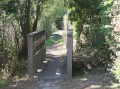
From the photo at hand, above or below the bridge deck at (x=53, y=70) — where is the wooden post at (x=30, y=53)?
above

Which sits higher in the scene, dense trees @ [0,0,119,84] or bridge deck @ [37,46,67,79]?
dense trees @ [0,0,119,84]

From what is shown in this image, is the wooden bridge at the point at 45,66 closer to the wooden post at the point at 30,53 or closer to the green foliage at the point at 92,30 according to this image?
the wooden post at the point at 30,53

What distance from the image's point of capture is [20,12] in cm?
1236

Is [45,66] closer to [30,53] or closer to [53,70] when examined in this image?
[53,70]

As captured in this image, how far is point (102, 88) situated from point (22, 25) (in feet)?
20.3

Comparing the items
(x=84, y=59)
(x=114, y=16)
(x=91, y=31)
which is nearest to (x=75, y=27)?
(x=91, y=31)

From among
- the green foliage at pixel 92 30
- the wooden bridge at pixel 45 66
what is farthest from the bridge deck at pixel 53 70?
the green foliage at pixel 92 30

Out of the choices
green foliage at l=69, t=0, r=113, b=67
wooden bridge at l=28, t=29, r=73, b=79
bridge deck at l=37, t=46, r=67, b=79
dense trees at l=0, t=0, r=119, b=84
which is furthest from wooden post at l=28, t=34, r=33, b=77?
green foliage at l=69, t=0, r=113, b=67

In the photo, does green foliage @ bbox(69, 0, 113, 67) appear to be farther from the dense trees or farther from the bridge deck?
the bridge deck

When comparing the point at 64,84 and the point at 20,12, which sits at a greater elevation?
the point at 20,12

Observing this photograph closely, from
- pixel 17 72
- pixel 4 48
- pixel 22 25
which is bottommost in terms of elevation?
pixel 17 72

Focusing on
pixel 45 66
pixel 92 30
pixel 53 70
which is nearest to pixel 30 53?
pixel 53 70

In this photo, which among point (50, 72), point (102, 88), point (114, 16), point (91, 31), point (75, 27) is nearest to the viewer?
point (102, 88)

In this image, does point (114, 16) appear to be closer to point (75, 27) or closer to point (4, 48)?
point (4, 48)
